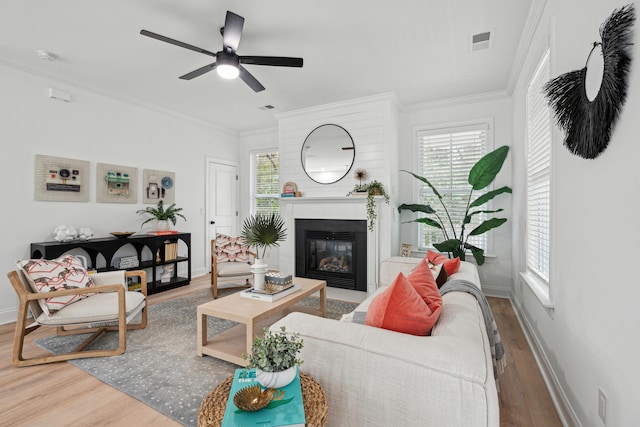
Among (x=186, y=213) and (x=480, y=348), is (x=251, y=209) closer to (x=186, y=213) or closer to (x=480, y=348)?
(x=186, y=213)

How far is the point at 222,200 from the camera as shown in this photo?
5719 millimetres

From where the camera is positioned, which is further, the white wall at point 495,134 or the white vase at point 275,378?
the white wall at point 495,134

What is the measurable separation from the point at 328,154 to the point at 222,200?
249cm

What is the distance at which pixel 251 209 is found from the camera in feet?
19.6

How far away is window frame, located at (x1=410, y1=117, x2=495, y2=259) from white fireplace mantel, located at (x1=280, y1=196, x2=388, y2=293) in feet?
2.60

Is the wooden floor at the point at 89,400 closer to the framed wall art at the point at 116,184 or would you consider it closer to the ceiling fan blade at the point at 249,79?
the framed wall art at the point at 116,184

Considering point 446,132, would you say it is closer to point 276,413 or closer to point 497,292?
point 497,292

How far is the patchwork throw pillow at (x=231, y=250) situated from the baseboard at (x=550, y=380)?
3.39m

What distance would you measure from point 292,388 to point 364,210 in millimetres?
3178

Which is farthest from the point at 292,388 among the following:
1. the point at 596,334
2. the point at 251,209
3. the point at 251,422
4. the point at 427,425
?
the point at 251,209

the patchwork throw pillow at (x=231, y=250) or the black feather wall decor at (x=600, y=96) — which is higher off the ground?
the black feather wall decor at (x=600, y=96)

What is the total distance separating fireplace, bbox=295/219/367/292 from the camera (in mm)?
4090

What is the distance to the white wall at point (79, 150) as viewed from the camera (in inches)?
125

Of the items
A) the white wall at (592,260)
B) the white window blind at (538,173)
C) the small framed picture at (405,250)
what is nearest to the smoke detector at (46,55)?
the white wall at (592,260)
